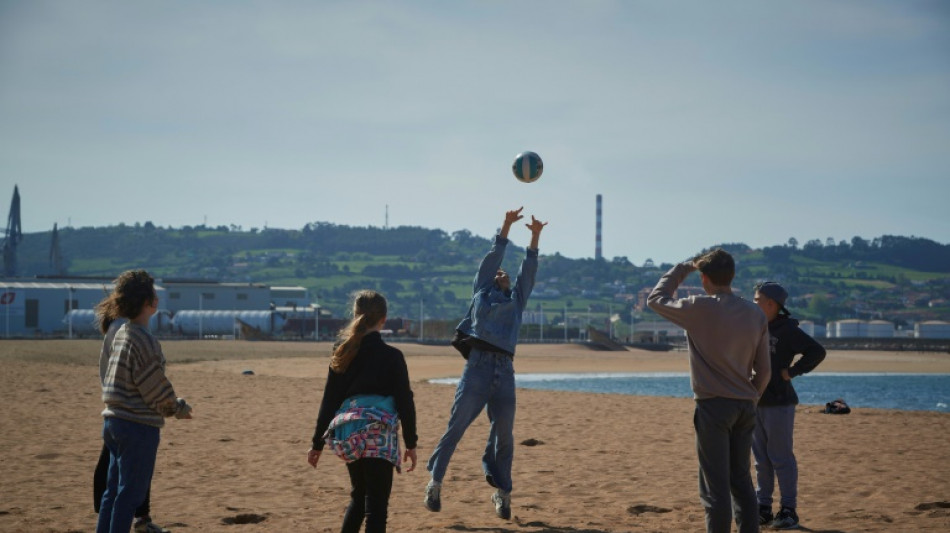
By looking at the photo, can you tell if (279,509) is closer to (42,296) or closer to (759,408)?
(759,408)

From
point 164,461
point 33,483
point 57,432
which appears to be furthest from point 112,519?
point 57,432

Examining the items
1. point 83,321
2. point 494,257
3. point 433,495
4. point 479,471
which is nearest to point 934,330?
point 83,321

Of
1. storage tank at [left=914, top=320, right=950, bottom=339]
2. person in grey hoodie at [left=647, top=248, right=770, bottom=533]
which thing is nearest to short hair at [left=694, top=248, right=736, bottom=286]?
person in grey hoodie at [left=647, top=248, right=770, bottom=533]

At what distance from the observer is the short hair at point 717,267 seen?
6254mm

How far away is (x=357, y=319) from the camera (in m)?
5.98

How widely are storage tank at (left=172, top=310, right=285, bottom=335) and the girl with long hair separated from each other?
282 feet

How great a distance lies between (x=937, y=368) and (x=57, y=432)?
66.1 meters

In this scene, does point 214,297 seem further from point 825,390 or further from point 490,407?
point 490,407

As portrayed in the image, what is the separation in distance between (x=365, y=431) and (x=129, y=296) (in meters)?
1.69

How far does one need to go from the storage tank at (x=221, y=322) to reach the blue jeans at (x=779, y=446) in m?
85.0

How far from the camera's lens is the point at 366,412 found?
5801mm

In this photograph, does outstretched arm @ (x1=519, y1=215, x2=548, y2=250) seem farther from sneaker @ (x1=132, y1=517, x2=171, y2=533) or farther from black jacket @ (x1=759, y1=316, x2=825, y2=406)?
sneaker @ (x1=132, y1=517, x2=171, y2=533)

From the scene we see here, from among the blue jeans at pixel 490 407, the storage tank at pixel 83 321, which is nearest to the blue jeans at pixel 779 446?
the blue jeans at pixel 490 407

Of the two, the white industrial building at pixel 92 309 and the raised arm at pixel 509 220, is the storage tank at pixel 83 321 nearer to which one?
the white industrial building at pixel 92 309
